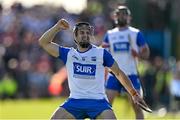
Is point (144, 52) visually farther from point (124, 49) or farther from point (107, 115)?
point (107, 115)

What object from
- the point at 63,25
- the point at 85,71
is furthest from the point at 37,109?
the point at 85,71

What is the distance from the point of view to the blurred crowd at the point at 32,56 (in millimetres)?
29984

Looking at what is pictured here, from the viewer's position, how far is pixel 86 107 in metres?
12.1

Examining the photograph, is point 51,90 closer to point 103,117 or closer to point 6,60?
point 6,60

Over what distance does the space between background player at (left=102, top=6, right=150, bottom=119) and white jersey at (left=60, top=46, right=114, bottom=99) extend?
11.4ft

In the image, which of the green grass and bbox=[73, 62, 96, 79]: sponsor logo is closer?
bbox=[73, 62, 96, 79]: sponsor logo

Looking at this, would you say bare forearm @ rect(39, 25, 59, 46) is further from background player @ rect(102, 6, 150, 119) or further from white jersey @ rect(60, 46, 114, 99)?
background player @ rect(102, 6, 150, 119)

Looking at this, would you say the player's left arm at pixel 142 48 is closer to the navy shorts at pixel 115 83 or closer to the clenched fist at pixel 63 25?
the navy shorts at pixel 115 83

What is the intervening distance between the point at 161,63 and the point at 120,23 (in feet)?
44.5

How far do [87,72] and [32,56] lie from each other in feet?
65.1

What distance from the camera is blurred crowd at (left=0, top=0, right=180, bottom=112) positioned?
2998 cm

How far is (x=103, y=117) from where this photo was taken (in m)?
11.9

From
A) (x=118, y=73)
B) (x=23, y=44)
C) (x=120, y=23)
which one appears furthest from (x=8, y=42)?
(x=118, y=73)

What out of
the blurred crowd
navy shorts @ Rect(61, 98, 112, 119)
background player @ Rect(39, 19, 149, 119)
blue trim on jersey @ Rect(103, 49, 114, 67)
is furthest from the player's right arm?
the blurred crowd
